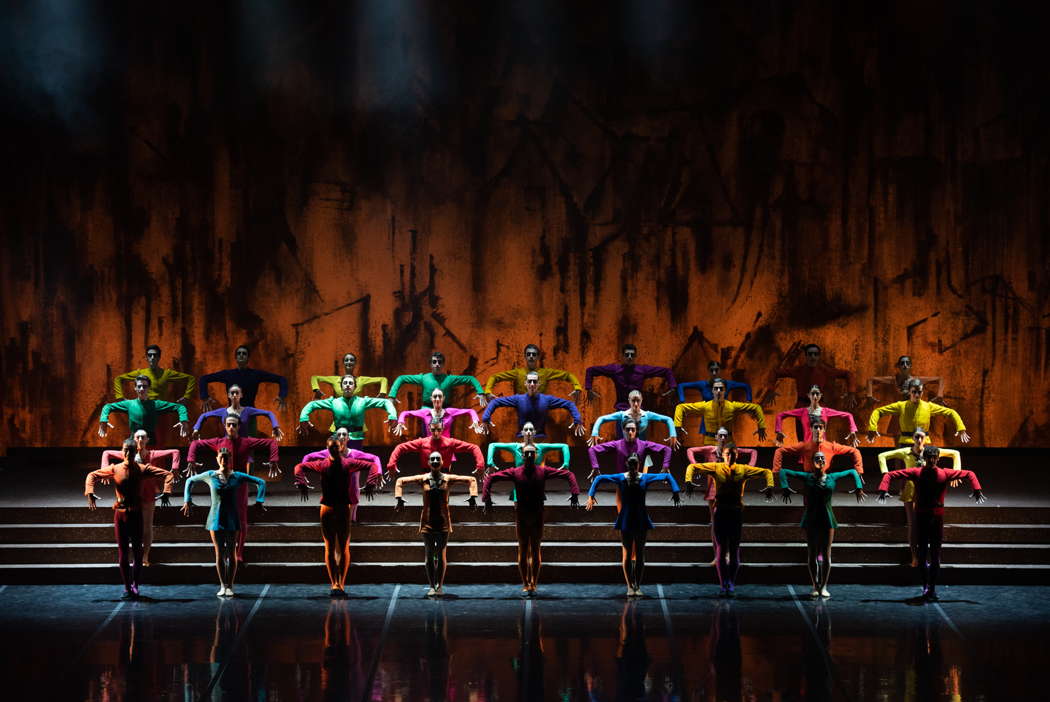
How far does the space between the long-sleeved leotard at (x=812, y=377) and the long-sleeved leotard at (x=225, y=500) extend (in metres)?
5.91

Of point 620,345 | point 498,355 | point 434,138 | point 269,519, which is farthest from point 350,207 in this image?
point 269,519

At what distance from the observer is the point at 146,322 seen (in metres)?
14.6

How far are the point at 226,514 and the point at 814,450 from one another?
17.4ft

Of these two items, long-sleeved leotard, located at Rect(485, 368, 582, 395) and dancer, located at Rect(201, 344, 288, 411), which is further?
long-sleeved leotard, located at Rect(485, 368, 582, 395)

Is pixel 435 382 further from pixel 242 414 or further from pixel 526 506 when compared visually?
pixel 526 506

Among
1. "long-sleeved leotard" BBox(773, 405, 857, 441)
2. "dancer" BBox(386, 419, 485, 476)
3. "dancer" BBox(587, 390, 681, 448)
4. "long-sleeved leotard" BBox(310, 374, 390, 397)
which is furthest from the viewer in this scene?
"long-sleeved leotard" BBox(310, 374, 390, 397)

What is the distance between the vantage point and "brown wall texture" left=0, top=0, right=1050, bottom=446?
1457 centimetres

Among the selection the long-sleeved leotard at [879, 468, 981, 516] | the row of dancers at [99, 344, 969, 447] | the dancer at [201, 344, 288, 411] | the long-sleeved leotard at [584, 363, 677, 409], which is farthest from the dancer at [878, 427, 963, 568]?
the dancer at [201, 344, 288, 411]

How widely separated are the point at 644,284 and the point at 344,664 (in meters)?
7.49

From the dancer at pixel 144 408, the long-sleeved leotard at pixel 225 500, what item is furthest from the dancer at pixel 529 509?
the dancer at pixel 144 408

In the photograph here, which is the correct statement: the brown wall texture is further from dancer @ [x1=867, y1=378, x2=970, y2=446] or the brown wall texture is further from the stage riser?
the stage riser

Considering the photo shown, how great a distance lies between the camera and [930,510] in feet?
33.1

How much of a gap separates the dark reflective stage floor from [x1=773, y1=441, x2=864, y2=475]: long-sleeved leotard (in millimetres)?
1193

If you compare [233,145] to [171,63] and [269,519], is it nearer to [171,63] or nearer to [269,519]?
[171,63]
